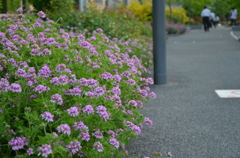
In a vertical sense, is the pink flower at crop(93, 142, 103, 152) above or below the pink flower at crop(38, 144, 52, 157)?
below

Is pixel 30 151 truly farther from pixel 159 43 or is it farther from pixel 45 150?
pixel 159 43

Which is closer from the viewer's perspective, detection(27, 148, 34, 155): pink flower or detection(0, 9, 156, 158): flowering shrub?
detection(27, 148, 34, 155): pink flower

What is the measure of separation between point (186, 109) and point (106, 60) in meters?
1.75

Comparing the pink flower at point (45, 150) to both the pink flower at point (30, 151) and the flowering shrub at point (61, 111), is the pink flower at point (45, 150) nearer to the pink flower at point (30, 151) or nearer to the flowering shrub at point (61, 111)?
the flowering shrub at point (61, 111)

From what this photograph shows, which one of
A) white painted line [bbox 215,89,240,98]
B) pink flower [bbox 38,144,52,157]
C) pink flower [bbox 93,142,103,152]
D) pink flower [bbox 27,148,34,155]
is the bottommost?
white painted line [bbox 215,89,240,98]

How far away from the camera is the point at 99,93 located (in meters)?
3.36

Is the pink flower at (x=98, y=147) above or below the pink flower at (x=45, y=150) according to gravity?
below

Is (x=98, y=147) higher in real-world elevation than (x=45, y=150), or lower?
lower

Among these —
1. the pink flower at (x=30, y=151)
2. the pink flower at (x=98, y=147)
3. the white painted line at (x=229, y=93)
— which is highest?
the pink flower at (x=30, y=151)

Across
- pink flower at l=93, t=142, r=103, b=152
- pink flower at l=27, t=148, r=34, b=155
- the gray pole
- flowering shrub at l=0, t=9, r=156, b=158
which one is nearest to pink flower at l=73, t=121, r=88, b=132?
flowering shrub at l=0, t=9, r=156, b=158

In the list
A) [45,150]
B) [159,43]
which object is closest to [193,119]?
[159,43]

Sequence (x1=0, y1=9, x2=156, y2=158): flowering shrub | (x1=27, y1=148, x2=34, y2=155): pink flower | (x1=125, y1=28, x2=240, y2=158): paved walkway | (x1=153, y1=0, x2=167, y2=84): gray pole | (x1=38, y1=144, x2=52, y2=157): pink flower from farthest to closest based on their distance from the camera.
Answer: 1. (x1=153, y1=0, x2=167, y2=84): gray pole
2. (x1=125, y1=28, x2=240, y2=158): paved walkway
3. (x1=0, y1=9, x2=156, y2=158): flowering shrub
4. (x1=27, y1=148, x2=34, y2=155): pink flower
5. (x1=38, y1=144, x2=52, y2=157): pink flower

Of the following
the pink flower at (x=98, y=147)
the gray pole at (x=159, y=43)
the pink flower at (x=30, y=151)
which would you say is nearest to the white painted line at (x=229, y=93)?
the gray pole at (x=159, y=43)

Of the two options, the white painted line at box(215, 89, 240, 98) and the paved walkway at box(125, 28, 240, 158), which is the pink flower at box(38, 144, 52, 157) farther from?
the white painted line at box(215, 89, 240, 98)
